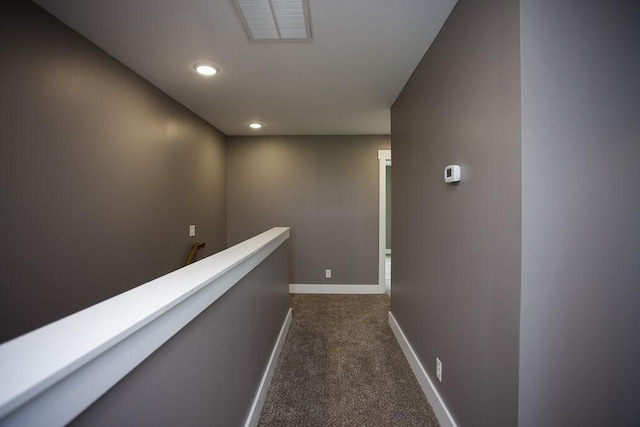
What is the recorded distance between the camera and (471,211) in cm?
121

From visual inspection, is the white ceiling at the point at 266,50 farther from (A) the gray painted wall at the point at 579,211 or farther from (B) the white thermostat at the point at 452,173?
(B) the white thermostat at the point at 452,173

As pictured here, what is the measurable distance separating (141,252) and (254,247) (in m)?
1.23

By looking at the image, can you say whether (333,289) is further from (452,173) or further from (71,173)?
(71,173)

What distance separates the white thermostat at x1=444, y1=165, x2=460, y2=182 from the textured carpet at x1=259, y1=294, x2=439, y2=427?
1424 millimetres

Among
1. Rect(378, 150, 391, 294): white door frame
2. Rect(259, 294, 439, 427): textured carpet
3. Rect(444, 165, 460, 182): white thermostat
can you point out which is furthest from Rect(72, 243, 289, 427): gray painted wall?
Rect(378, 150, 391, 294): white door frame

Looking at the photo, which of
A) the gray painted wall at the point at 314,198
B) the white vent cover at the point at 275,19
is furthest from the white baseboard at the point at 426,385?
the white vent cover at the point at 275,19

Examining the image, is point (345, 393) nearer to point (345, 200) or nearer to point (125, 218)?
point (125, 218)

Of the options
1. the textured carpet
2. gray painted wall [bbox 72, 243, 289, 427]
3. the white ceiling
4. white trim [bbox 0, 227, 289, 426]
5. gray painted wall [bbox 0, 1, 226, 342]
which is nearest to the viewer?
white trim [bbox 0, 227, 289, 426]

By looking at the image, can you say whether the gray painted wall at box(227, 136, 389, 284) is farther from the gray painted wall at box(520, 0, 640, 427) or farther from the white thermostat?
the gray painted wall at box(520, 0, 640, 427)

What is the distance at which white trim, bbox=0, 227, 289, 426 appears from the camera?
36 cm

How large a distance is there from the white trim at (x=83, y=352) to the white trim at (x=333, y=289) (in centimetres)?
309

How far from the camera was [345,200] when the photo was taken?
3760 mm

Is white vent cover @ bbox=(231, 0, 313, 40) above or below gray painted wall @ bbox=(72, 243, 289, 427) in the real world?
above

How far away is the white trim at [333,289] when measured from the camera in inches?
148
